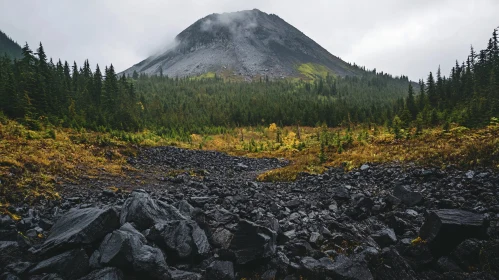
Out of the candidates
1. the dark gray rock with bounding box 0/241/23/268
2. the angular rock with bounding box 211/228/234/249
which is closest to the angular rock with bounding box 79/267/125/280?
the dark gray rock with bounding box 0/241/23/268

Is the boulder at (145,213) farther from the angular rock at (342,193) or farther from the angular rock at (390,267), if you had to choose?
the angular rock at (342,193)

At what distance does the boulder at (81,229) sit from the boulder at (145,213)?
604 millimetres

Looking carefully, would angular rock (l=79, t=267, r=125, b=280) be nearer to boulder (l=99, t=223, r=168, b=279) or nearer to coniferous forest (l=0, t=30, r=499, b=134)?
boulder (l=99, t=223, r=168, b=279)

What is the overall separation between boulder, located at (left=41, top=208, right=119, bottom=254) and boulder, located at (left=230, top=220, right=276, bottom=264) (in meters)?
3.16

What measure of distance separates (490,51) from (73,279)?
3528 inches

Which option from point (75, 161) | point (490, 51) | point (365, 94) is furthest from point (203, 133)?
point (365, 94)

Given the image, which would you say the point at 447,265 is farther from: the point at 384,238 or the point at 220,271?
the point at 220,271

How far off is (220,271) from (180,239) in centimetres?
135

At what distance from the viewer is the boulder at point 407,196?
1061 centimetres

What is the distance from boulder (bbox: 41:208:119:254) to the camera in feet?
21.0

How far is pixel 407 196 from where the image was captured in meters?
10.9

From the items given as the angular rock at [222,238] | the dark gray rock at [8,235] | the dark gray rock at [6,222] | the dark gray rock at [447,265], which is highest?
the dark gray rock at [6,222]

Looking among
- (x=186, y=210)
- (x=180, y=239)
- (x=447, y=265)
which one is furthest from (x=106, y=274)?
(x=447, y=265)

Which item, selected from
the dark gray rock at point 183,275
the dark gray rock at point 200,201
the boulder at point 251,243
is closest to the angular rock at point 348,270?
the boulder at point 251,243
